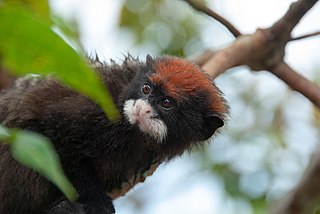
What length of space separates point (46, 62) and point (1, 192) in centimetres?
228

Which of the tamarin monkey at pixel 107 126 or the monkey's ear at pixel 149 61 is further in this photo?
the monkey's ear at pixel 149 61

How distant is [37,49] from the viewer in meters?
0.79

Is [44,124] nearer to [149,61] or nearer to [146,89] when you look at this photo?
[146,89]

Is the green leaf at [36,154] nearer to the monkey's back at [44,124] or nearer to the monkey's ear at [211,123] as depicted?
the monkey's back at [44,124]

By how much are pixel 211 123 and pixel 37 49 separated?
2.48 m

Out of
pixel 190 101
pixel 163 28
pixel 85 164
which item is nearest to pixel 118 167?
pixel 85 164

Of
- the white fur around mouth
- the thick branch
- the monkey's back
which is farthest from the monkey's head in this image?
the thick branch

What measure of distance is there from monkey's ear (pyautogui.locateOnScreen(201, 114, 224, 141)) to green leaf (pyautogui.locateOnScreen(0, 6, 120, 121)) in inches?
94.4

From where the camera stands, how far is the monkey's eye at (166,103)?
3.01 meters

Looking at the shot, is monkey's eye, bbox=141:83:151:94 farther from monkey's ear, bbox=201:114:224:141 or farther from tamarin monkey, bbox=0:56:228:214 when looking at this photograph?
monkey's ear, bbox=201:114:224:141

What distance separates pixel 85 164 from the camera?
3117 mm

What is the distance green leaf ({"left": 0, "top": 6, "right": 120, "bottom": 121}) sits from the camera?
766 millimetres

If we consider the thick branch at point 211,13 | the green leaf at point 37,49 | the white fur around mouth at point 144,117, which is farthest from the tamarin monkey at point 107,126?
the green leaf at point 37,49

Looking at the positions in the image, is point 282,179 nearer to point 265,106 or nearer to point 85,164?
point 265,106
